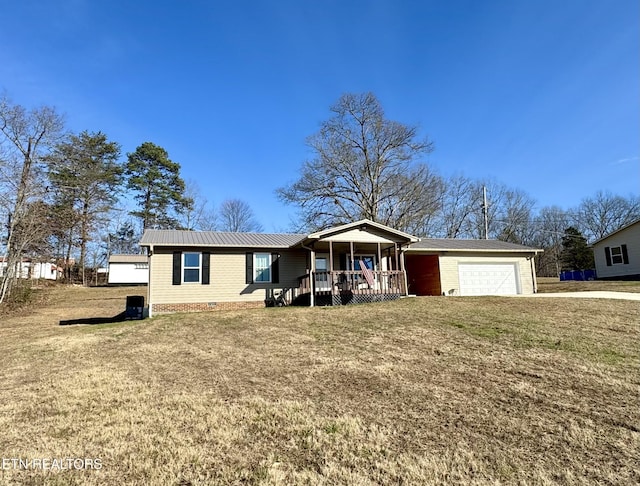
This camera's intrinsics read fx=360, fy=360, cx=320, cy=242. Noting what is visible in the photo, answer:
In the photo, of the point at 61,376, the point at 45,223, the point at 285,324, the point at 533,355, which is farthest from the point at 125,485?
the point at 45,223

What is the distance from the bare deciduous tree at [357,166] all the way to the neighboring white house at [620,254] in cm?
1348

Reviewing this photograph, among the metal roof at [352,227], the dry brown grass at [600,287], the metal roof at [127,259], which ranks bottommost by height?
the dry brown grass at [600,287]

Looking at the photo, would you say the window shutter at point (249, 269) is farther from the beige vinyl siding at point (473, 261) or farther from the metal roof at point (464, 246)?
the beige vinyl siding at point (473, 261)

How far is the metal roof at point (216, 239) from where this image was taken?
14336mm

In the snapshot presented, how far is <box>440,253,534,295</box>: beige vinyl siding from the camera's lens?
18.7 meters

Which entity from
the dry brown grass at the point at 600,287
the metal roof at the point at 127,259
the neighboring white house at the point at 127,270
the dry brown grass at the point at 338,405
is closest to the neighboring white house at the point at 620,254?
the dry brown grass at the point at 600,287

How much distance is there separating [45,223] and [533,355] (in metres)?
23.1

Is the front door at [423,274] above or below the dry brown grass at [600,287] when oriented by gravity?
above

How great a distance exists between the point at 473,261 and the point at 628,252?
44.3 ft

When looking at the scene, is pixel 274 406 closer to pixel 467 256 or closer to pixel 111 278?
pixel 467 256

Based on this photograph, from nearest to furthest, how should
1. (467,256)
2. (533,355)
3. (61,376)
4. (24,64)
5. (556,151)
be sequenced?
(61,376) → (533,355) → (24,64) → (556,151) → (467,256)

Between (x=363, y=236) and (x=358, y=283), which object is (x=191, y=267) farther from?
(x=363, y=236)

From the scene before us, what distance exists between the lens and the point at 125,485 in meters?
2.81

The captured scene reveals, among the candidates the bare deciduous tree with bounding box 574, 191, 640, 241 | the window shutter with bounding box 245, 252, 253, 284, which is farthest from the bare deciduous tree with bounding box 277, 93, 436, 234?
the bare deciduous tree with bounding box 574, 191, 640, 241
